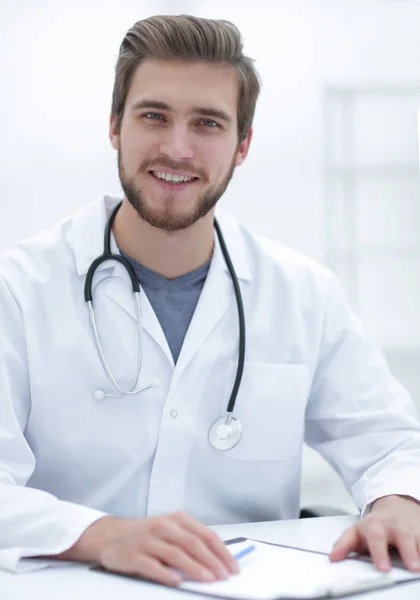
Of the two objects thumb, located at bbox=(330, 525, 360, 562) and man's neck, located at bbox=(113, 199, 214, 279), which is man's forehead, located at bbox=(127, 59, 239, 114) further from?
thumb, located at bbox=(330, 525, 360, 562)

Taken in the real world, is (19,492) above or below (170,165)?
below

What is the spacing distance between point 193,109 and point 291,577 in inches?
32.7

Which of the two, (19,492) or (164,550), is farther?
(19,492)

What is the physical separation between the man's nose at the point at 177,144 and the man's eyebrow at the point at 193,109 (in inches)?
1.5

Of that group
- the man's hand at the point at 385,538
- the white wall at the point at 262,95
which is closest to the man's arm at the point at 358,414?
the man's hand at the point at 385,538

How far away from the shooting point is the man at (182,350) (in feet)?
4.59

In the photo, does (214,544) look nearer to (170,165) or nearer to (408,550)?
(408,550)

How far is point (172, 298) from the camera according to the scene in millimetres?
1523

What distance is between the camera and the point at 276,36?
3.25m

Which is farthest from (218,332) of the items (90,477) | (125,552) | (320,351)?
(125,552)

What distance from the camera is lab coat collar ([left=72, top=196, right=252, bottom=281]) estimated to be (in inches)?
58.6

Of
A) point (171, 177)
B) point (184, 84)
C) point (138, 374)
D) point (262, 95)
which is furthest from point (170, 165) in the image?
point (262, 95)

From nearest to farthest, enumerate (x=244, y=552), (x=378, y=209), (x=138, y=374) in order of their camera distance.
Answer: (x=244, y=552) < (x=138, y=374) < (x=378, y=209)

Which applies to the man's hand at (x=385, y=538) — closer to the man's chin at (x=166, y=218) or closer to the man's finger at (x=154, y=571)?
the man's finger at (x=154, y=571)
